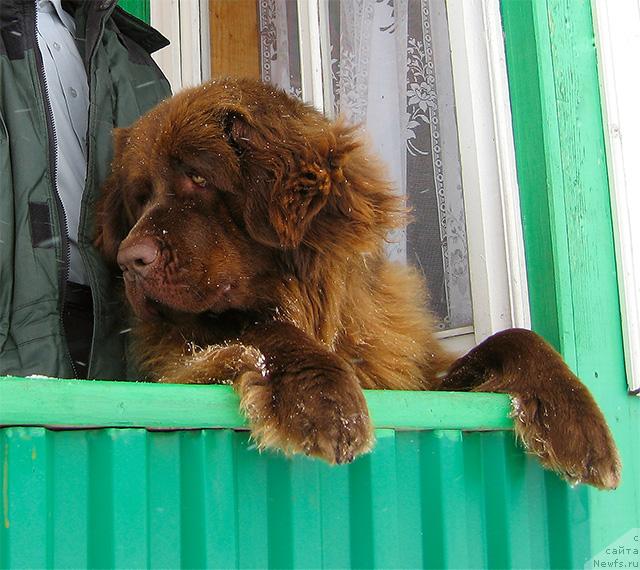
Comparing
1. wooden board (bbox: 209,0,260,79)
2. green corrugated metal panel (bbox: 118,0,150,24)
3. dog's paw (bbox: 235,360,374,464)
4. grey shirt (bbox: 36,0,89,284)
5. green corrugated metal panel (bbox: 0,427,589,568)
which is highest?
green corrugated metal panel (bbox: 118,0,150,24)

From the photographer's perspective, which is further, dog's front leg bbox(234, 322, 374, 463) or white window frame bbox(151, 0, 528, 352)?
white window frame bbox(151, 0, 528, 352)

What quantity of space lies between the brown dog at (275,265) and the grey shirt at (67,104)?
0.18 meters

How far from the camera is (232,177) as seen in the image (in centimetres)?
253

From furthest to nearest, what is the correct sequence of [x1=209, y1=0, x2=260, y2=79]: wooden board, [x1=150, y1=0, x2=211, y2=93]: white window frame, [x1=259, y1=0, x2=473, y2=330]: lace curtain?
1. [x1=150, y1=0, x2=211, y2=93]: white window frame
2. [x1=209, y1=0, x2=260, y2=79]: wooden board
3. [x1=259, y1=0, x2=473, y2=330]: lace curtain

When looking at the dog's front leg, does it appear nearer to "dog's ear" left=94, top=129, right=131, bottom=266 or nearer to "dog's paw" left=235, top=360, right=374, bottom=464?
"dog's paw" left=235, top=360, right=374, bottom=464

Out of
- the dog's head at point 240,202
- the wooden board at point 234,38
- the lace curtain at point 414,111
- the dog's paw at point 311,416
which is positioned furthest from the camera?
the wooden board at point 234,38

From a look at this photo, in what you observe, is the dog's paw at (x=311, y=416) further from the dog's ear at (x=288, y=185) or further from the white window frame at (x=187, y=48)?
the white window frame at (x=187, y=48)

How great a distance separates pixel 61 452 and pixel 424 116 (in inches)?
88.9

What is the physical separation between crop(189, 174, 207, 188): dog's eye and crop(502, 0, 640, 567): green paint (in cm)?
110

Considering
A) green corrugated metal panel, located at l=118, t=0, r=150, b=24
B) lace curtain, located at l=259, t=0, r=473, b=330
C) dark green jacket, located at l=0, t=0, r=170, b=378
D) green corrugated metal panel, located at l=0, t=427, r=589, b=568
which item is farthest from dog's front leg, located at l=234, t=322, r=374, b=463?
green corrugated metal panel, located at l=118, t=0, r=150, b=24

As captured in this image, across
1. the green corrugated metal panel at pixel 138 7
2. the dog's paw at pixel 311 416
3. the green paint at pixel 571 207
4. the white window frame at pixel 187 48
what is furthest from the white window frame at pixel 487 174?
the green corrugated metal panel at pixel 138 7

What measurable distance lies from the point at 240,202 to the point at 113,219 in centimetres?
52

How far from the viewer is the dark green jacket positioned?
255cm

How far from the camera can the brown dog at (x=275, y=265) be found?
236 cm
